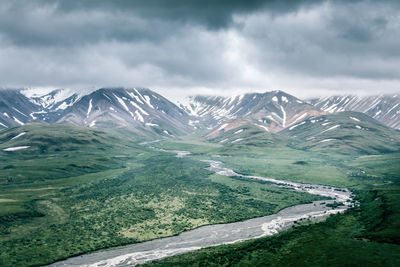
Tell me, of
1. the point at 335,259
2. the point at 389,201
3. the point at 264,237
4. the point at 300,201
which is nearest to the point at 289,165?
the point at 300,201

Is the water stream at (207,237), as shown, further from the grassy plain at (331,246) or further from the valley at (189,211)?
the grassy plain at (331,246)

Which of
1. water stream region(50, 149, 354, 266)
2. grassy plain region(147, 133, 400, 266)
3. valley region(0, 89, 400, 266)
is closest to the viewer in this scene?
grassy plain region(147, 133, 400, 266)

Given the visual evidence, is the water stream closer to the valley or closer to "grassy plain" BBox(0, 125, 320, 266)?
Answer: the valley

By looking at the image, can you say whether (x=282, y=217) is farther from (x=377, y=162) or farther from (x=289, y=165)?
(x=377, y=162)

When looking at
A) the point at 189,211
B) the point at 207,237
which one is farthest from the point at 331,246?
the point at 189,211

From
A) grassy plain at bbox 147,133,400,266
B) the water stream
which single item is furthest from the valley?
the water stream

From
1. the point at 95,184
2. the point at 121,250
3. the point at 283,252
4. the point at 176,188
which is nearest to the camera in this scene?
the point at 283,252

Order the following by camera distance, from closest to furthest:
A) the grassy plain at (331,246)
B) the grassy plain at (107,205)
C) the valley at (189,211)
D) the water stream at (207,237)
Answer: the grassy plain at (331,246) < the valley at (189,211) < the water stream at (207,237) < the grassy plain at (107,205)

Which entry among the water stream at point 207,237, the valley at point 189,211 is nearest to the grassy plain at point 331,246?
the valley at point 189,211

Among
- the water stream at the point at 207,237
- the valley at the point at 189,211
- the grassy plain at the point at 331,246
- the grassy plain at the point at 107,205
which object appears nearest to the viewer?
the grassy plain at the point at 331,246

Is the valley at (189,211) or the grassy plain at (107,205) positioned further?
the grassy plain at (107,205)

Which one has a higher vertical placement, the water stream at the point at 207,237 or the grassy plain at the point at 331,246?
the grassy plain at the point at 331,246
